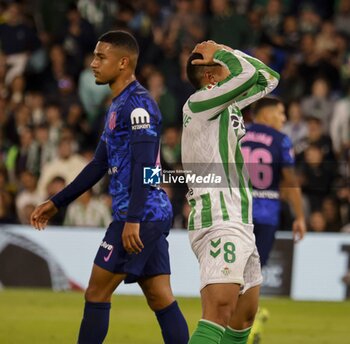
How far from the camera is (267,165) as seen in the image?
9.89m

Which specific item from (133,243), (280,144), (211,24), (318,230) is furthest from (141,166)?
(211,24)

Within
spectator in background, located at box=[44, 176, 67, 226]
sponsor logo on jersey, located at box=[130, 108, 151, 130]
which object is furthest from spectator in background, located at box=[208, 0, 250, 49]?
sponsor logo on jersey, located at box=[130, 108, 151, 130]

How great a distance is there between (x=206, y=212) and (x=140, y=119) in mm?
875

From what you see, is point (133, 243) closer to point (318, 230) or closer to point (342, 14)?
point (318, 230)

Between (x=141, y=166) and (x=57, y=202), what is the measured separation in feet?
2.75

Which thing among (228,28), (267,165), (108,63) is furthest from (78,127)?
(108,63)

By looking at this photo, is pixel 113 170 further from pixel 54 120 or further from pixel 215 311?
pixel 54 120

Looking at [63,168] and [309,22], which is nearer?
[63,168]

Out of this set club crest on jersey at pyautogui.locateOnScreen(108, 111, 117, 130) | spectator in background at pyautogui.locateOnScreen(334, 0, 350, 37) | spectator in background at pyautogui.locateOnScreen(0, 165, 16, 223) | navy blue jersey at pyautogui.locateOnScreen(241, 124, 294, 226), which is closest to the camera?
club crest on jersey at pyautogui.locateOnScreen(108, 111, 117, 130)

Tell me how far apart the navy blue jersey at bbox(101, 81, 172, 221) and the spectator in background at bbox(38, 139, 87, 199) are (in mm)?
8260

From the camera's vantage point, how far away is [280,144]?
32.3 feet

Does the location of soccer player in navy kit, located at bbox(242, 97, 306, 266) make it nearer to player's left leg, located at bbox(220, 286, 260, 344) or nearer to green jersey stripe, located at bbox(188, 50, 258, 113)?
player's left leg, located at bbox(220, 286, 260, 344)

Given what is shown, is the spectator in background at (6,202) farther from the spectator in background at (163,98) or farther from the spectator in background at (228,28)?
the spectator in background at (228,28)

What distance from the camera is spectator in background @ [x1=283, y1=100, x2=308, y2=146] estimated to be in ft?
52.1
